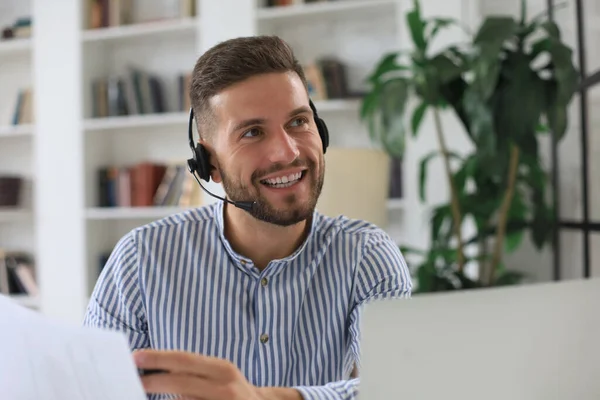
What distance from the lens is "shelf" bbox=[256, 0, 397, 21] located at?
10.5 ft

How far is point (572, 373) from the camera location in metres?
0.52

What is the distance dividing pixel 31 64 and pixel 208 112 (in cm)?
374

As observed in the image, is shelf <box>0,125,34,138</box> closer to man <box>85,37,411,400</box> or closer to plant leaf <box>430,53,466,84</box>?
plant leaf <box>430,53,466,84</box>

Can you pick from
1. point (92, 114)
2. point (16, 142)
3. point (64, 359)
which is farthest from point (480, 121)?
point (16, 142)

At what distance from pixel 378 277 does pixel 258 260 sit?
0.53ft

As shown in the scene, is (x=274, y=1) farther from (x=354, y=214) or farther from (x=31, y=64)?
(x=354, y=214)

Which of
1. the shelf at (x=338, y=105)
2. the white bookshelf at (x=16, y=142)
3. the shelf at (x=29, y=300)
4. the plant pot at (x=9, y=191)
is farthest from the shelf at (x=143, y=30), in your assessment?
the shelf at (x=29, y=300)

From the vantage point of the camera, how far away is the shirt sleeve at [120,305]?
0.87 metres

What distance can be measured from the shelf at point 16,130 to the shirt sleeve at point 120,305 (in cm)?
320

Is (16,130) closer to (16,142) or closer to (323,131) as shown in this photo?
Result: (16,142)

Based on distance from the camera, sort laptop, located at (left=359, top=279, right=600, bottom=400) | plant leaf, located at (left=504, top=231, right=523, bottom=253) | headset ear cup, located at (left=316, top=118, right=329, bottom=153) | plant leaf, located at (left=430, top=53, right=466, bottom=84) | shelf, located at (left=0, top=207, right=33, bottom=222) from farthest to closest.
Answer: shelf, located at (left=0, top=207, right=33, bottom=222) → plant leaf, located at (left=504, top=231, right=523, bottom=253) → plant leaf, located at (left=430, top=53, right=466, bottom=84) → headset ear cup, located at (left=316, top=118, right=329, bottom=153) → laptop, located at (left=359, top=279, right=600, bottom=400)

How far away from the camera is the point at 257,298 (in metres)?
0.86

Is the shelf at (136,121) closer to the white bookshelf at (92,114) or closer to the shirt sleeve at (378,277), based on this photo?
the white bookshelf at (92,114)

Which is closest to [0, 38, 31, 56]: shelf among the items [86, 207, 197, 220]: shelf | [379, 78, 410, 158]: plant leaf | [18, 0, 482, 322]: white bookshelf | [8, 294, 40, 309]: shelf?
[18, 0, 482, 322]: white bookshelf
